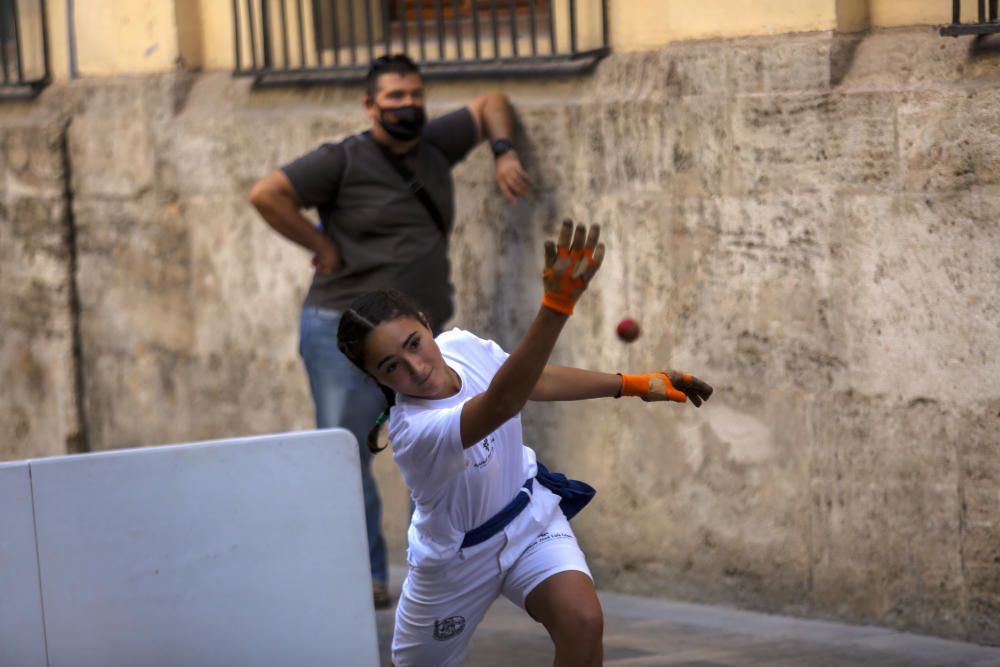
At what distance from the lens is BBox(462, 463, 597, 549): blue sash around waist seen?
3.95 metres

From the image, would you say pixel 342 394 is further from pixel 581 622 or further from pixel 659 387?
pixel 581 622

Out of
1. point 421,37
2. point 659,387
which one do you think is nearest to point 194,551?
point 659,387

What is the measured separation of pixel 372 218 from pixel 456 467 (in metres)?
2.25

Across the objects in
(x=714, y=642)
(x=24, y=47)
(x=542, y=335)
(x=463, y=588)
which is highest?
(x=24, y=47)

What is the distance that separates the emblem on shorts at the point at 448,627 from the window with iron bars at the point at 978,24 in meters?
2.37

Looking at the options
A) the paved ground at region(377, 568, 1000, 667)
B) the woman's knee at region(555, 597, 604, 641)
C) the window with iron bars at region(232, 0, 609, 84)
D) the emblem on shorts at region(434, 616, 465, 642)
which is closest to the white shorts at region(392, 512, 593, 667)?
the emblem on shorts at region(434, 616, 465, 642)

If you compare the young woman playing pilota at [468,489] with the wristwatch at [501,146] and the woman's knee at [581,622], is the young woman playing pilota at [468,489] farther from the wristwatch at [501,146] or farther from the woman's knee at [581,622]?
the wristwatch at [501,146]

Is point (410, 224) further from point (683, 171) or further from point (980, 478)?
point (980, 478)

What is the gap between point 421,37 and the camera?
21.8ft

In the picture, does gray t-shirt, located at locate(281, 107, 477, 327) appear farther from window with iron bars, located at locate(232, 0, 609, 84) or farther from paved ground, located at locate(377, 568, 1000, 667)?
paved ground, located at locate(377, 568, 1000, 667)

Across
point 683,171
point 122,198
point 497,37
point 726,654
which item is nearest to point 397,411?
point 726,654

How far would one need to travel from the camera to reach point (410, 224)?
19.4 ft

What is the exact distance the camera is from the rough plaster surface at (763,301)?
16.6 feet

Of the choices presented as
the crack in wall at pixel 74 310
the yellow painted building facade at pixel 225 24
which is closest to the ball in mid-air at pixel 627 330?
the yellow painted building facade at pixel 225 24
